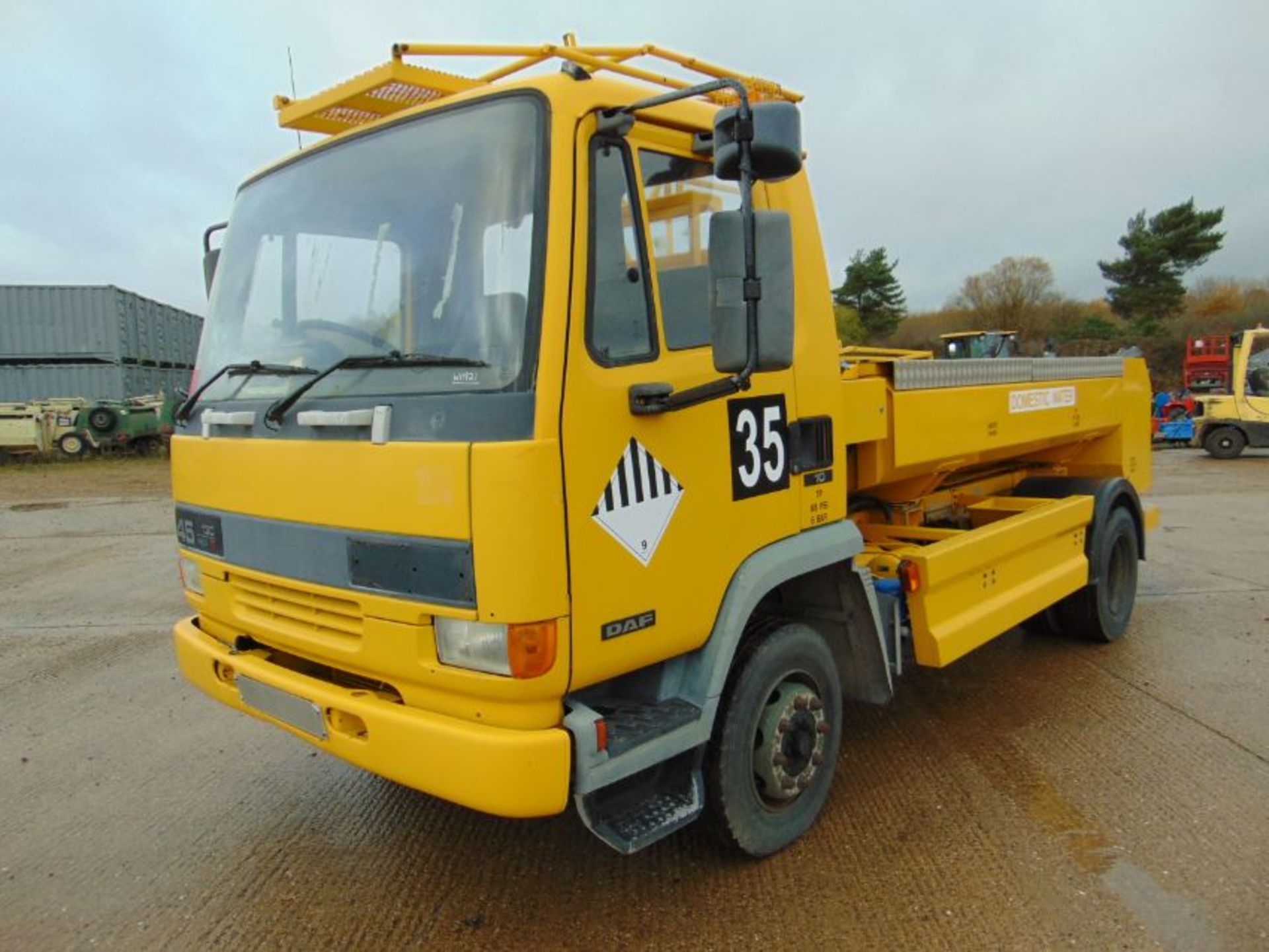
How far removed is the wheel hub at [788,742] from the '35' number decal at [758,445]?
744 mm

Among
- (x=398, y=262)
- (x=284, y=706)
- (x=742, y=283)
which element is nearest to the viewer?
(x=742, y=283)

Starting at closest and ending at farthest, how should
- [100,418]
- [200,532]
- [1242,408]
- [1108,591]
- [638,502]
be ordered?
[638,502], [200,532], [1108,591], [1242,408], [100,418]

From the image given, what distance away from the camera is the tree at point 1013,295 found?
33.0 metres

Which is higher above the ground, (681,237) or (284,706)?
(681,237)

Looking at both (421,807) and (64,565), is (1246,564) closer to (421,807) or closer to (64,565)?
(421,807)

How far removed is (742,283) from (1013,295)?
3543 centimetres

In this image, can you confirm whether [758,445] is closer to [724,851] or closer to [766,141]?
[766,141]

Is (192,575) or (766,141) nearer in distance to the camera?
(766,141)

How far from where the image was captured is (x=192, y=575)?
3.25 metres

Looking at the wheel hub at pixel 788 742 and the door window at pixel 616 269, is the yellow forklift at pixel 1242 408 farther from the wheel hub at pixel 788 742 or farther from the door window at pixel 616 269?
the door window at pixel 616 269

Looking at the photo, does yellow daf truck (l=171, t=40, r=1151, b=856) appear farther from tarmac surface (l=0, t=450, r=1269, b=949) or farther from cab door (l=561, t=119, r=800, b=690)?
tarmac surface (l=0, t=450, r=1269, b=949)

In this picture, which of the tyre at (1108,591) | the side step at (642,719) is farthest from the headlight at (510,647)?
the tyre at (1108,591)

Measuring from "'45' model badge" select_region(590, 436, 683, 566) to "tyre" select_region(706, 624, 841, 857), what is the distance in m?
0.68

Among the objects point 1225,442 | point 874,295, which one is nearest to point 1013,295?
point 874,295
